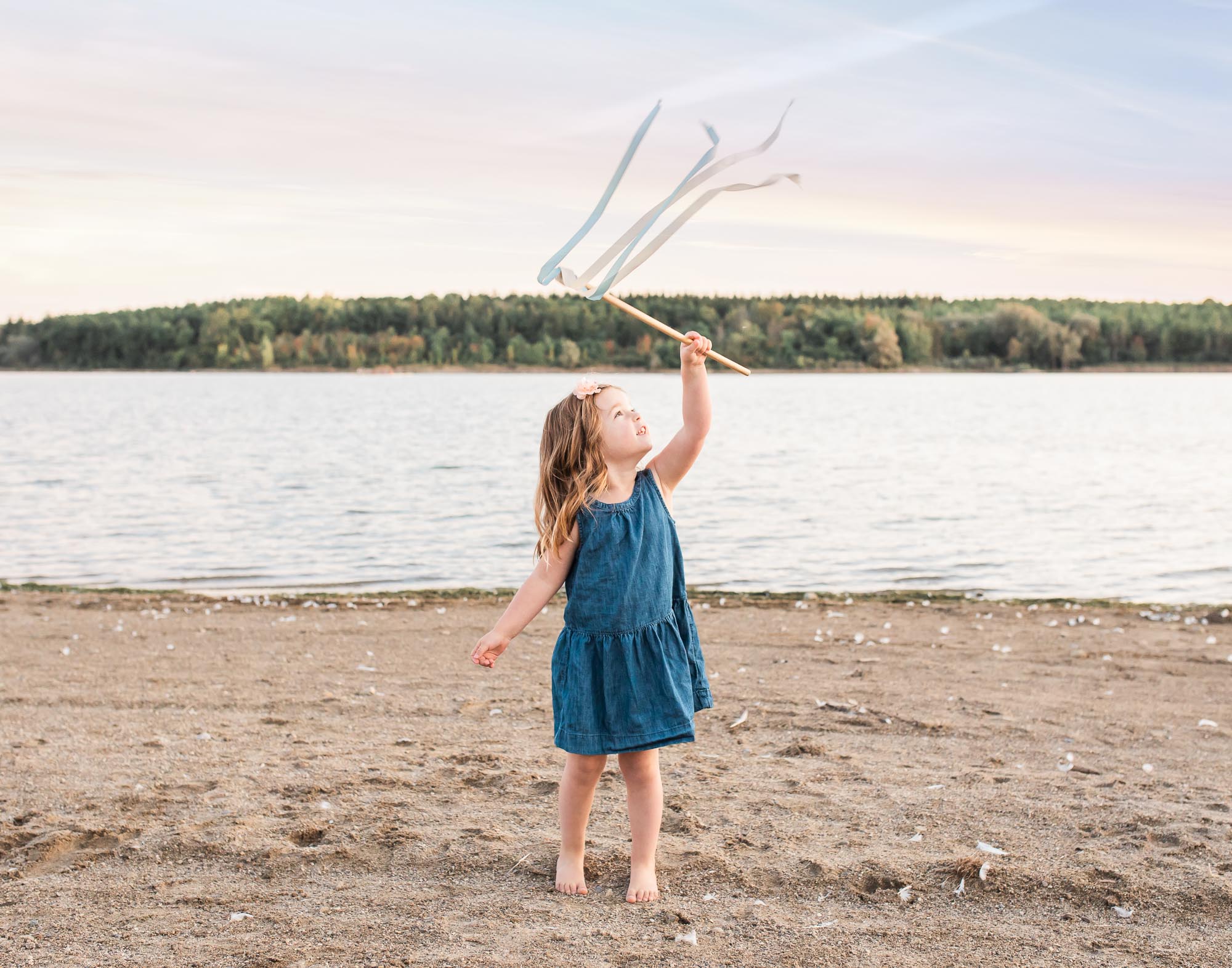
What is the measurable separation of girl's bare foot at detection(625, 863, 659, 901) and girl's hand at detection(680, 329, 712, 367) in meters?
1.79

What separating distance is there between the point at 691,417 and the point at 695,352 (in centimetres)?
24

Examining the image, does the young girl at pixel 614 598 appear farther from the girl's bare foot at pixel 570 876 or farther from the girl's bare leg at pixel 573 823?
the girl's bare foot at pixel 570 876

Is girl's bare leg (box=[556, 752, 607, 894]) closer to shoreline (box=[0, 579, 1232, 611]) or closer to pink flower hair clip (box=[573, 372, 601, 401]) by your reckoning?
pink flower hair clip (box=[573, 372, 601, 401])

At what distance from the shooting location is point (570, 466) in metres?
3.99

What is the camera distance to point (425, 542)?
17250mm

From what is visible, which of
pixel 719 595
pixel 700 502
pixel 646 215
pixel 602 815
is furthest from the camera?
pixel 700 502

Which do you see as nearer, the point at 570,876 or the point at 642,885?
the point at 642,885

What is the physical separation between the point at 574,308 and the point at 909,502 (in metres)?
71.9

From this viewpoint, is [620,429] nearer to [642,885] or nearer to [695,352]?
[695,352]

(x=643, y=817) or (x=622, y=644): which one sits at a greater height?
(x=622, y=644)

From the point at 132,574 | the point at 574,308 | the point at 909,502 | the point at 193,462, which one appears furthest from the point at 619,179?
the point at 574,308

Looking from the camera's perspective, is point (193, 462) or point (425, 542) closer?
point (425, 542)

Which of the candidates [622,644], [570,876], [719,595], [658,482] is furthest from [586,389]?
[719,595]

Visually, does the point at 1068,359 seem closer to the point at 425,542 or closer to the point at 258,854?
the point at 425,542
